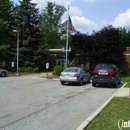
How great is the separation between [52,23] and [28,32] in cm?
2420

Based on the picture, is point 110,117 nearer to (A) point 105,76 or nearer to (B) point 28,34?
(A) point 105,76

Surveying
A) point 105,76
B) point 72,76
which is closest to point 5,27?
point 72,76

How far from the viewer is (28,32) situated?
3700 centimetres

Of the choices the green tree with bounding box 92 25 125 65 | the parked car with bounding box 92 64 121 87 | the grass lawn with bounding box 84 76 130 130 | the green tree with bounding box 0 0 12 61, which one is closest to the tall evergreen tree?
the green tree with bounding box 0 0 12 61

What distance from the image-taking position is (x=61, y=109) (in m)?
8.92

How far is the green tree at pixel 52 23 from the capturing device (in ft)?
197

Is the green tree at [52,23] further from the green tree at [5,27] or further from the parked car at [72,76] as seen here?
the parked car at [72,76]

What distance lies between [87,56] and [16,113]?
23406 mm

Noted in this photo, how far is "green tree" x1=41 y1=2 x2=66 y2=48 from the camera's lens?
60.1 meters

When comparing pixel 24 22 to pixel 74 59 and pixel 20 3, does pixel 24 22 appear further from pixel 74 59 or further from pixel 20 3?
pixel 74 59

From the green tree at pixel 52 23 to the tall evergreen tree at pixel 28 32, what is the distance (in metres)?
21.4

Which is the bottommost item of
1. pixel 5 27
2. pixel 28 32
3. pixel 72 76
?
pixel 72 76

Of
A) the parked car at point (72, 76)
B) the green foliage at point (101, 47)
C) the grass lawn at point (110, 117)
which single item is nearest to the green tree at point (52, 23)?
the green foliage at point (101, 47)

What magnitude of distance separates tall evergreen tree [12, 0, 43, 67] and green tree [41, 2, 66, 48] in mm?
21363
